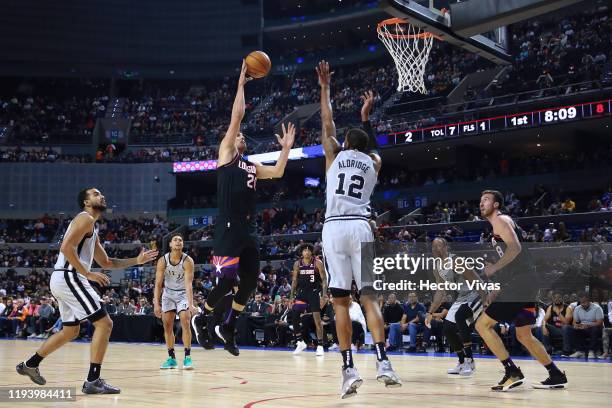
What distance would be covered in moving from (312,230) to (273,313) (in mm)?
12642

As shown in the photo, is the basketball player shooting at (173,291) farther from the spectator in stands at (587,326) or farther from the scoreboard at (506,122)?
the scoreboard at (506,122)

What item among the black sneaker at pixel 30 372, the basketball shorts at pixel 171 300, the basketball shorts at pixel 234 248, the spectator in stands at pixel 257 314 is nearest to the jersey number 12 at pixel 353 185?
the basketball shorts at pixel 234 248

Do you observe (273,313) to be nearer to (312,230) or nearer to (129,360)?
(129,360)

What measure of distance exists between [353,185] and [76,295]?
9.51ft

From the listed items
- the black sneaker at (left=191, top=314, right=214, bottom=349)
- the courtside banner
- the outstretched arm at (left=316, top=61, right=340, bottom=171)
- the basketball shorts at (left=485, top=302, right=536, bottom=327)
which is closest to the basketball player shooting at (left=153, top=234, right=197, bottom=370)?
the black sneaker at (left=191, top=314, right=214, bottom=349)

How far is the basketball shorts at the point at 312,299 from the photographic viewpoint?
14.3 m

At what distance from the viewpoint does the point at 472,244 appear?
74.5 feet

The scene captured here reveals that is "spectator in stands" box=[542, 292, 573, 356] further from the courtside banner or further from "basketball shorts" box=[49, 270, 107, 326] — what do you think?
"basketball shorts" box=[49, 270, 107, 326]

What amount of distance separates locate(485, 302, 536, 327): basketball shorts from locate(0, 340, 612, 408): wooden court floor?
2.32ft

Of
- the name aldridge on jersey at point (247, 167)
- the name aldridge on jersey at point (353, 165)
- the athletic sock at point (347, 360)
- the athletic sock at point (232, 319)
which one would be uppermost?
the name aldridge on jersey at point (247, 167)

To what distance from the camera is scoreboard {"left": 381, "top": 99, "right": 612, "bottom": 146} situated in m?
25.3

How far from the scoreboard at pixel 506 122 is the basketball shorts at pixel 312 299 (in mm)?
15476

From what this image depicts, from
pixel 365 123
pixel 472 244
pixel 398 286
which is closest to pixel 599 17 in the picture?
pixel 472 244

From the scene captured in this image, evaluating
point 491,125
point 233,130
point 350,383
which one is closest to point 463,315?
point 350,383
